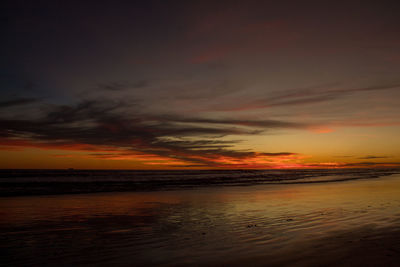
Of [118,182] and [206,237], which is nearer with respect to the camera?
[206,237]

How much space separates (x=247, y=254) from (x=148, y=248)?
2.73 meters

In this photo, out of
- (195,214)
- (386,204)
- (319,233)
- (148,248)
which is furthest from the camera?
(386,204)

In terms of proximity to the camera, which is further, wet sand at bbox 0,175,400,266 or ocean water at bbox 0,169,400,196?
ocean water at bbox 0,169,400,196

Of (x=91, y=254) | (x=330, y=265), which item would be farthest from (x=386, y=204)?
(x=91, y=254)

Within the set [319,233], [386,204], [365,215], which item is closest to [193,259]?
[319,233]

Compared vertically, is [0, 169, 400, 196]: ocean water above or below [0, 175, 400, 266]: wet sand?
above

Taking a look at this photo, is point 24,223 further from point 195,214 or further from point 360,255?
point 360,255

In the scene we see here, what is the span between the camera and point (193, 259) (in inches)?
278

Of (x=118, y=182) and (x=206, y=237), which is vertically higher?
(x=118, y=182)

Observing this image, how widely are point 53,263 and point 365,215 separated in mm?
12186

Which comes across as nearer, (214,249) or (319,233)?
(214,249)

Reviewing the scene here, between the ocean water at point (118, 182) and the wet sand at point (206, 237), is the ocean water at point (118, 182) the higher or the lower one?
the higher one

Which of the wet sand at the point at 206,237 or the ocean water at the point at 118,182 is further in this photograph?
the ocean water at the point at 118,182

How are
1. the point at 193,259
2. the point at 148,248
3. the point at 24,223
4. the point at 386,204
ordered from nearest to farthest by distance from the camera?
1. the point at 193,259
2. the point at 148,248
3. the point at 24,223
4. the point at 386,204
